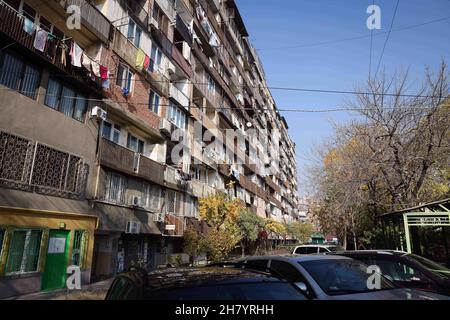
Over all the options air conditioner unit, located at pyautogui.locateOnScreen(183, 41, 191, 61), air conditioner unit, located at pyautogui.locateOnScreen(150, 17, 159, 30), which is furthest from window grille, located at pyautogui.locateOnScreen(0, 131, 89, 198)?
air conditioner unit, located at pyautogui.locateOnScreen(183, 41, 191, 61)

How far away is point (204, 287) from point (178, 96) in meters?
20.4

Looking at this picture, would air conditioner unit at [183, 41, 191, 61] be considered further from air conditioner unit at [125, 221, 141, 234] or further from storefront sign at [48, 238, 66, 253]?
storefront sign at [48, 238, 66, 253]

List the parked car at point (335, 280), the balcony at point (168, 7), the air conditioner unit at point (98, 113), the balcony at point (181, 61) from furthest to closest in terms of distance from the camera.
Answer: the balcony at point (181, 61) → the balcony at point (168, 7) → the air conditioner unit at point (98, 113) → the parked car at point (335, 280)

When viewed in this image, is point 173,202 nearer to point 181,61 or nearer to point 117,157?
point 117,157

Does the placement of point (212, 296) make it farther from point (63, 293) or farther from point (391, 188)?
point (391, 188)

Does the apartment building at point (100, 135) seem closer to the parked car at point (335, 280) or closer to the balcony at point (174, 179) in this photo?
the balcony at point (174, 179)

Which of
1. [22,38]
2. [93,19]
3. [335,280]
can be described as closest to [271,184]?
[93,19]

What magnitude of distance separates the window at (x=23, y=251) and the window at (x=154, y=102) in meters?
10.0

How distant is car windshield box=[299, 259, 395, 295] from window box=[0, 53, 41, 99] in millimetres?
10963

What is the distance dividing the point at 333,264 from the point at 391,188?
1458 cm

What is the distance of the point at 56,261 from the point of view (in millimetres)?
12367

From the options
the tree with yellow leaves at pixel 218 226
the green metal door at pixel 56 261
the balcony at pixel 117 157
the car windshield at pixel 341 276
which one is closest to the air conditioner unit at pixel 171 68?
the balcony at pixel 117 157

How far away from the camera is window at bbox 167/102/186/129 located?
21.7m

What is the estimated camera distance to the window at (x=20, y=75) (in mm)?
11109
